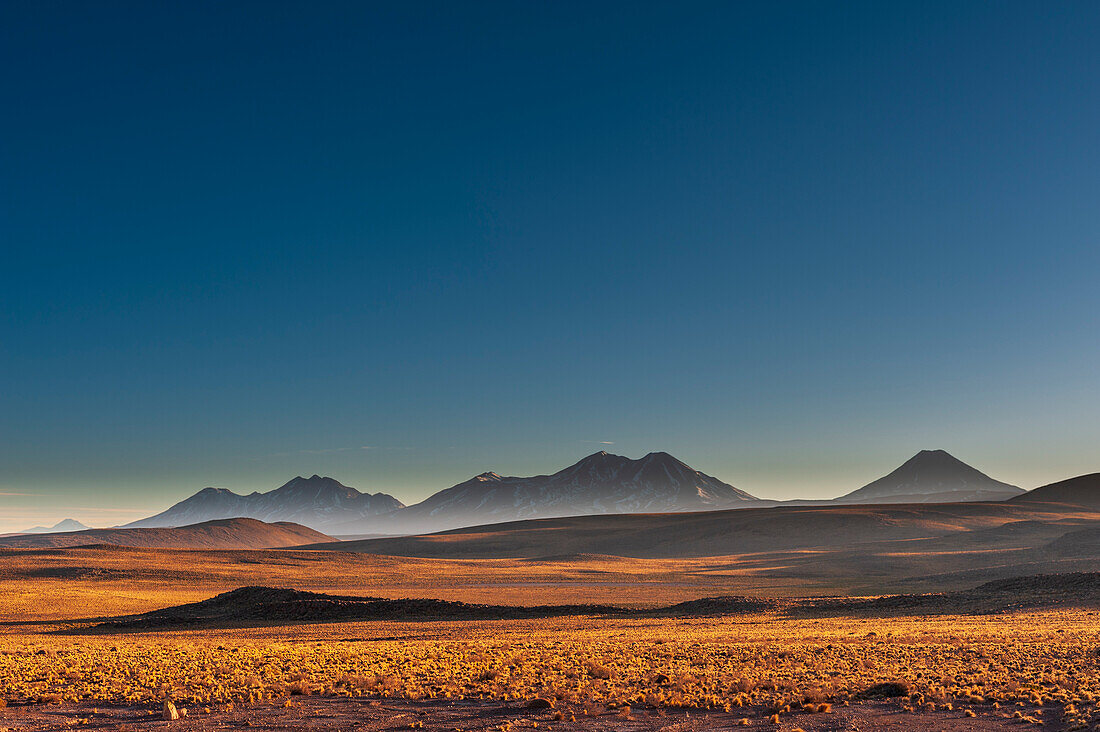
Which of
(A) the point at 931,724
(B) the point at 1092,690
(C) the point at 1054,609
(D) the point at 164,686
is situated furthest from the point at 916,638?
(D) the point at 164,686

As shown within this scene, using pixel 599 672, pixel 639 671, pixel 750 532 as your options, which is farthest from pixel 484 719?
pixel 750 532

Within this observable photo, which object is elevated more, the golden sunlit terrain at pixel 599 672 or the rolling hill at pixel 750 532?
the golden sunlit terrain at pixel 599 672

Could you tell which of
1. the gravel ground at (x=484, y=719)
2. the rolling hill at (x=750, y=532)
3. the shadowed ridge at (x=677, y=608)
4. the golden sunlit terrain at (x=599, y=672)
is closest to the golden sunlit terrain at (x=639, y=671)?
the golden sunlit terrain at (x=599, y=672)

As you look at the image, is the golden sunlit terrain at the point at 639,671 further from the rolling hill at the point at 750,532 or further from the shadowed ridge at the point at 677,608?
the rolling hill at the point at 750,532

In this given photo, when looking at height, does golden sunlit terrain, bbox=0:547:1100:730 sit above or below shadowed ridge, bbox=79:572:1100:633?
above

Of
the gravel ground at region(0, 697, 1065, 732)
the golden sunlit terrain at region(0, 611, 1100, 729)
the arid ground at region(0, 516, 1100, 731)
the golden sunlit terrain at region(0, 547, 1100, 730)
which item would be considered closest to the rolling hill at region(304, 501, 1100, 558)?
the arid ground at region(0, 516, 1100, 731)

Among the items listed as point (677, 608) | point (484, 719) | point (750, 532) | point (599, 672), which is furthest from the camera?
point (750, 532)

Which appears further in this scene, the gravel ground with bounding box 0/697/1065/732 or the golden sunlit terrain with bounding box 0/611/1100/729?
the golden sunlit terrain with bounding box 0/611/1100/729

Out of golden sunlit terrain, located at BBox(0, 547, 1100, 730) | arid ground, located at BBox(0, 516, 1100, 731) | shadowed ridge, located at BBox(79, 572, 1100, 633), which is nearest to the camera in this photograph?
arid ground, located at BBox(0, 516, 1100, 731)

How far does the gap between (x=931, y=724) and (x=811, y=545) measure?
97.1 m

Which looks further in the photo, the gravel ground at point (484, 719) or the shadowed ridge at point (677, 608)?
the shadowed ridge at point (677, 608)

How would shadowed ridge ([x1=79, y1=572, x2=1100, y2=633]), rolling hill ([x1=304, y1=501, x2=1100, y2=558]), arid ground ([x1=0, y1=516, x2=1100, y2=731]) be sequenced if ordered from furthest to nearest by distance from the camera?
rolling hill ([x1=304, y1=501, x2=1100, y2=558]), shadowed ridge ([x1=79, y1=572, x2=1100, y2=633]), arid ground ([x1=0, y1=516, x2=1100, y2=731])

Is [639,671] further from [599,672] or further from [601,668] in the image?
[599,672]

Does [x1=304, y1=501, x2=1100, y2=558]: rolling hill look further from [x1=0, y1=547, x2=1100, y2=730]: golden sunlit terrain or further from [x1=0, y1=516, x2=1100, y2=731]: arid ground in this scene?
[x1=0, y1=547, x2=1100, y2=730]: golden sunlit terrain
